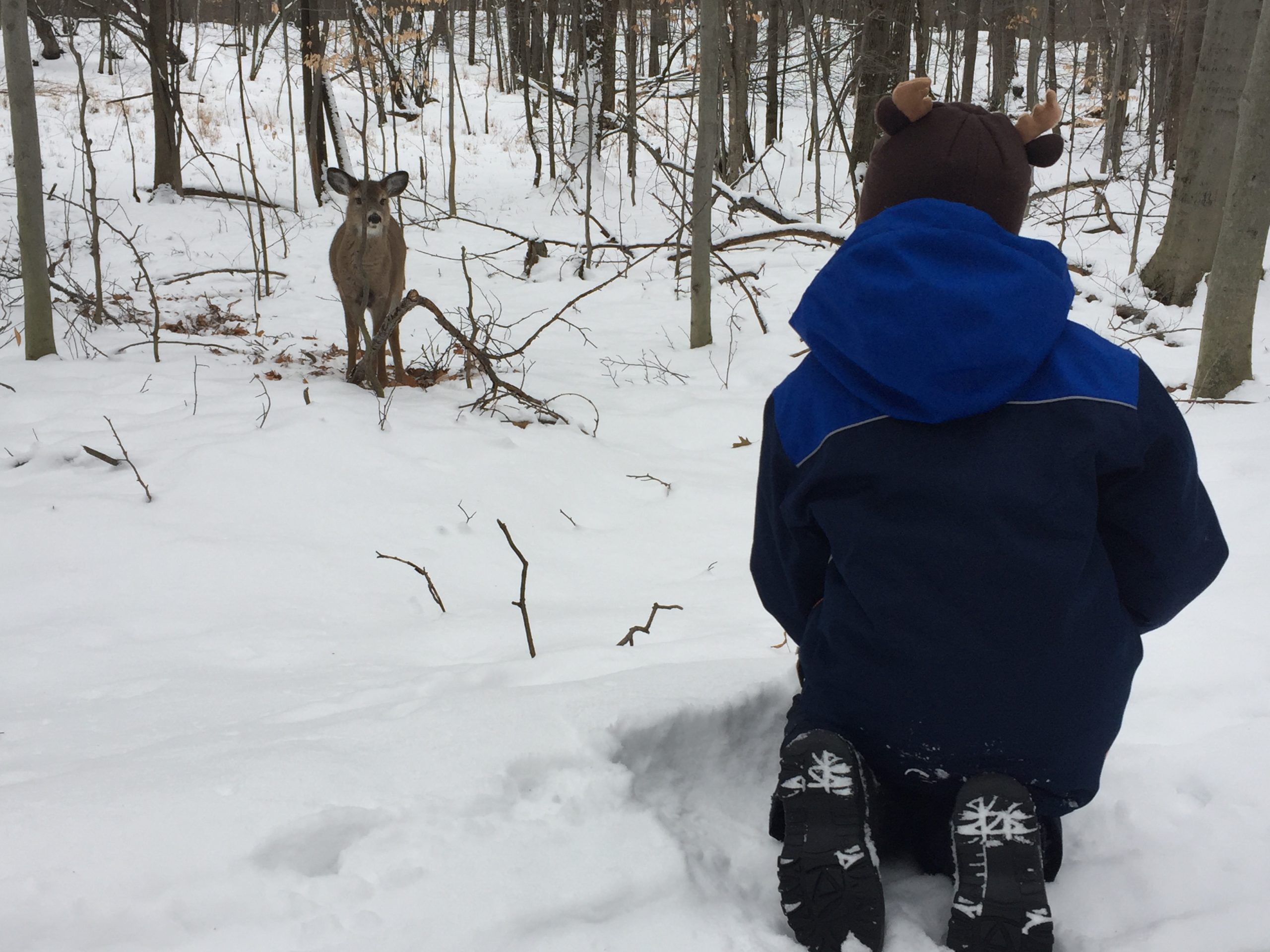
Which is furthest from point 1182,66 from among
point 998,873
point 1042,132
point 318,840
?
point 318,840

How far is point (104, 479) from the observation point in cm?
450

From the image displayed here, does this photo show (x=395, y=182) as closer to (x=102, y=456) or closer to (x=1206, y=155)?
(x=102, y=456)

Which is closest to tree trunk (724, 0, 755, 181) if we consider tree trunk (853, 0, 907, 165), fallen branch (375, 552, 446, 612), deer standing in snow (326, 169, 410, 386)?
tree trunk (853, 0, 907, 165)

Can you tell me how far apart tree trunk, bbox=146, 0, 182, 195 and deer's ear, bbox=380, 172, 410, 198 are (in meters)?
7.75

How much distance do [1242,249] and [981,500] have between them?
16.9 ft

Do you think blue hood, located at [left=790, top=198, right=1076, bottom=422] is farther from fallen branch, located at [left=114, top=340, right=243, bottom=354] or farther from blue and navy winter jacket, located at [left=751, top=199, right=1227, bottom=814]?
fallen branch, located at [left=114, top=340, right=243, bottom=354]

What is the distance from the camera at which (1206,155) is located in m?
7.78

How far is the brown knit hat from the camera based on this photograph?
186 cm

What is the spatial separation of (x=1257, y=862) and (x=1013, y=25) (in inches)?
1151

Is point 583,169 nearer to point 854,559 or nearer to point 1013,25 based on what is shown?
point 854,559

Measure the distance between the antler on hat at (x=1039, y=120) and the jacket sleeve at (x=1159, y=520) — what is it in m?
0.56

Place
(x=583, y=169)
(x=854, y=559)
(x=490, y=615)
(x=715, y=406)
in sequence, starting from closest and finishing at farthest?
(x=854, y=559)
(x=490, y=615)
(x=715, y=406)
(x=583, y=169)

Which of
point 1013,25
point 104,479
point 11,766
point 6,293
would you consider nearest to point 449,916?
point 11,766

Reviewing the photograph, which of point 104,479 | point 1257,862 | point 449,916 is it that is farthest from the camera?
point 104,479
